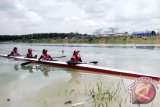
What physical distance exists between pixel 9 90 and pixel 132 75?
749 centimetres

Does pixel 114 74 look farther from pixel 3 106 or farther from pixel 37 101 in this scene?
pixel 3 106

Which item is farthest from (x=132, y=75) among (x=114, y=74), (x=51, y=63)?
(x=51, y=63)

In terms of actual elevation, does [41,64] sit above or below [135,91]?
below

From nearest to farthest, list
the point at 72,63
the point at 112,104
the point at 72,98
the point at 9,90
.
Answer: the point at 112,104 → the point at 72,98 → the point at 9,90 → the point at 72,63

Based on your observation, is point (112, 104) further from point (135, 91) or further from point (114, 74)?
point (114, 74)

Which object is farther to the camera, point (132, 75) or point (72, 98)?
point (132, 75)

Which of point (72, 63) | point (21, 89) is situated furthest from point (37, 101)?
point (72, 63)

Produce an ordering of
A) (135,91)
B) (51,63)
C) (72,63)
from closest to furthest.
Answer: (135,91), (72,63), (51,63)

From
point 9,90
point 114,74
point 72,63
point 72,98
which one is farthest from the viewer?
point 72,63

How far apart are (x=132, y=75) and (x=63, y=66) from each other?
30.7ft

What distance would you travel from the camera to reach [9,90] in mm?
15438

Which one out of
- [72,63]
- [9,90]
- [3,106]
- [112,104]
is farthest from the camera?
[72,63]

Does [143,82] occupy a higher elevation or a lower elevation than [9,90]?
higher

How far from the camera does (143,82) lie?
5266 mm
